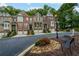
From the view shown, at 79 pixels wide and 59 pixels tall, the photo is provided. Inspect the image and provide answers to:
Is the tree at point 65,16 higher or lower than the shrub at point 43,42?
higher

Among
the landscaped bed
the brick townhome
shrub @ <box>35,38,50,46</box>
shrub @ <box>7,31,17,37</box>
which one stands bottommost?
the landscaped bed

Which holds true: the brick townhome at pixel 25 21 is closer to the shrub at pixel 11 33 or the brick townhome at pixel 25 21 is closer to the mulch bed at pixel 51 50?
the shrub at pixel 11 33

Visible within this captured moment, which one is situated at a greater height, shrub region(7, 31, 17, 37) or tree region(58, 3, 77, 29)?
tree region(58, 3, 77, 29)

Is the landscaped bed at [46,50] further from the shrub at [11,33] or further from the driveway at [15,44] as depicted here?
the shrub at [11,33]

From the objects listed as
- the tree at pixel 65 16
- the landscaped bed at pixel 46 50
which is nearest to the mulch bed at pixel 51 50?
the landscaped bed at pixel 46 50

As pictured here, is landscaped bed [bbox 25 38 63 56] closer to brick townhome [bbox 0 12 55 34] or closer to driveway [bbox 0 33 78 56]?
driveway [bbox 0 33 78 56]

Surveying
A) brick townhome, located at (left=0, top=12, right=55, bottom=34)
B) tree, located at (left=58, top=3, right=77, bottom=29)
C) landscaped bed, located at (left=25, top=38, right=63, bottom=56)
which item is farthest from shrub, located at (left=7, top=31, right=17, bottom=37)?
tree, located at (left=58, top=3, right=77, bottom=29)

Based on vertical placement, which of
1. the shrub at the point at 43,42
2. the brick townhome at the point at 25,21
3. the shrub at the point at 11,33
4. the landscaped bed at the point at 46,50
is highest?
the brick townhome at the point at 25,21

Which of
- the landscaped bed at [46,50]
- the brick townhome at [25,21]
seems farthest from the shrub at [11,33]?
the landscaped bed at [46,50]

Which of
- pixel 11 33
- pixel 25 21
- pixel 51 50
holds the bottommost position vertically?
pixel 51 50

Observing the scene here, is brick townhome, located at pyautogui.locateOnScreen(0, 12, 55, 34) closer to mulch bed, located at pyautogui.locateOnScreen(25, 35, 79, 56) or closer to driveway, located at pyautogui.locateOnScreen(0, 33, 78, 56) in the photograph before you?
driveway, located at pyautogui.locateOnScreen(0, 33, 78, 56)

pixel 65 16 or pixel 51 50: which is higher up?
pixel 65 16

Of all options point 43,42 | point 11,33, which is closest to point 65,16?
point 43,42

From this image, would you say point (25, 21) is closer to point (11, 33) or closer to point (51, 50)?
point (11, 33)
